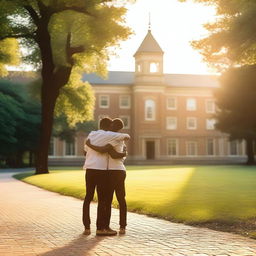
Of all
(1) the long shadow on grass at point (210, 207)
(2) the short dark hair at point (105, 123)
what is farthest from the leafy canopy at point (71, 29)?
(2) the short dark hair at point (105, 123)

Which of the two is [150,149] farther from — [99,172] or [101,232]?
[101,232]

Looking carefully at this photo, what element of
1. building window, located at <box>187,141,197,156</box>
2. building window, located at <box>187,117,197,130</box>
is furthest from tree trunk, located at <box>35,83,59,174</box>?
building window, located at <box>187,117,197,130</box>

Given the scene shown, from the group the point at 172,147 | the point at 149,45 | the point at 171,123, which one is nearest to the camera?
the point at 149,45

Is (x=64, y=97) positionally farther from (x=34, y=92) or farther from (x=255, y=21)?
(x=255, y=21)

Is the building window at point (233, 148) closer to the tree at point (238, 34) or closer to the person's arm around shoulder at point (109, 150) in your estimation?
the tree at point (238, 34)

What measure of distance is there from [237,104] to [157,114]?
18023 millimetres

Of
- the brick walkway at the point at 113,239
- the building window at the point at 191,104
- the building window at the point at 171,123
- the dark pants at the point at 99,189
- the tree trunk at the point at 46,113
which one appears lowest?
the brick walkway at the point at 113,239

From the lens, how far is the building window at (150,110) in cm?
6058

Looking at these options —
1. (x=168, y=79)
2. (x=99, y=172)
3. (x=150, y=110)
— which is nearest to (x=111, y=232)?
(x=99, y=172)

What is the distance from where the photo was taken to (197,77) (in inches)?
2704

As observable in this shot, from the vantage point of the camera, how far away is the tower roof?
2324 inches

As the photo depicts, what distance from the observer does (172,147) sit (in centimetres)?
6291

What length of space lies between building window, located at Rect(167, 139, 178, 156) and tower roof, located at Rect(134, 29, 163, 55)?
40.0ft

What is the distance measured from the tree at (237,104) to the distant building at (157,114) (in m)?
12.3
